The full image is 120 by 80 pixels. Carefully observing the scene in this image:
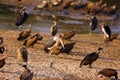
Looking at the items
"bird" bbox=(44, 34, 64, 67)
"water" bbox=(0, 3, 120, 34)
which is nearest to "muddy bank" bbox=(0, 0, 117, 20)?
"water" bbox=(0, 3, 120, 34)

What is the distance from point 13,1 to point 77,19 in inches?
271

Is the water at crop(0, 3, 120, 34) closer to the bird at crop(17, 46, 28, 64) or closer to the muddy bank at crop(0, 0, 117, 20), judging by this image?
the muddy bank at crop(0, 0, 117, 20)

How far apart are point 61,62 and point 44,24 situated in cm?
1184

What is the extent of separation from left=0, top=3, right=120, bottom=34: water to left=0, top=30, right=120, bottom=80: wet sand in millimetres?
3802

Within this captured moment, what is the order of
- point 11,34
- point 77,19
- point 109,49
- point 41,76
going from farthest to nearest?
point 77,19 → point 11,34 → point 109,49 → point 41,76

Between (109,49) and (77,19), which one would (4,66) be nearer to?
(109,49)

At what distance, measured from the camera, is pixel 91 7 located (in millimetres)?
36875

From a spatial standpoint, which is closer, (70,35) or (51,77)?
(51,77)

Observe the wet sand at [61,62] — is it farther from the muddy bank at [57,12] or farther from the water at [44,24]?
the muddy bank at [57,12]

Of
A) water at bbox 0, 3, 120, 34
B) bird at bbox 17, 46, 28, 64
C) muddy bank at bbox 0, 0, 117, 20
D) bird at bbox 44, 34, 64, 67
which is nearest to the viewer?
bird at bbox 17, 46, 28, 64

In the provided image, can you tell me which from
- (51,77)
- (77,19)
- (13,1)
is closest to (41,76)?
(51,77)

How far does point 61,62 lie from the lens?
17.0 m

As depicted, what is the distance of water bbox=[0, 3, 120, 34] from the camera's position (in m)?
26.7

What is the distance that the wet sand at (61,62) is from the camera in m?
15.1
